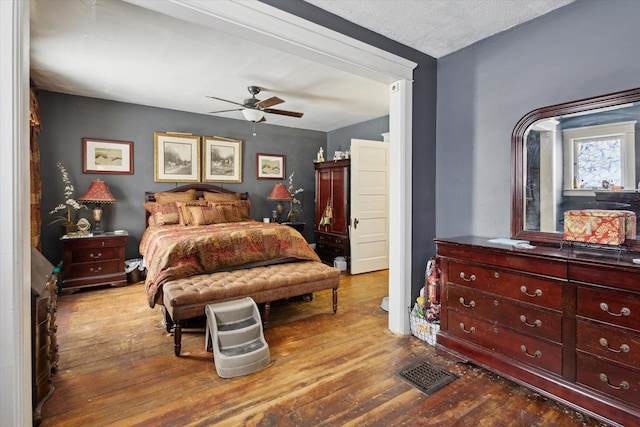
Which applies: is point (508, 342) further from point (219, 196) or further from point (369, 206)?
point (219, 196)

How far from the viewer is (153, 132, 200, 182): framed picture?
17.2 feet

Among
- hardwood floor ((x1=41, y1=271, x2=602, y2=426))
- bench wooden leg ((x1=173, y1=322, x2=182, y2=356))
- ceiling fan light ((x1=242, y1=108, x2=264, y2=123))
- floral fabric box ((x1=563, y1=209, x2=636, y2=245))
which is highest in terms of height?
ceiling fan light ((x1=242, y1=108, x2=264, y2=123))

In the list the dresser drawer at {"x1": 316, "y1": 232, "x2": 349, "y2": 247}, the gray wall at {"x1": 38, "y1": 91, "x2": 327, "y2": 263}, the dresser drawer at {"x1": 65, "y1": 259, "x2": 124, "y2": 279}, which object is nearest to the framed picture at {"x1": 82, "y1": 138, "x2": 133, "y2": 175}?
the gray wall at {"x1": 38, "y1": 91, "x2": 327, "y2": 263}

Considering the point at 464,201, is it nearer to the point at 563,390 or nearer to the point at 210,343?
the point at 563,390

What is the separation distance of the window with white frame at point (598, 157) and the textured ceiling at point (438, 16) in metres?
0.93

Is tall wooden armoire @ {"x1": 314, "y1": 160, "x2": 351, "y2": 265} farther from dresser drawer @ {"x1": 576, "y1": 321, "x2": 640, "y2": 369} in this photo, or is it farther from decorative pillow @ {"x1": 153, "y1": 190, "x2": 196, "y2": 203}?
dresser drawer @ {"x1": 576, "y1": 321, "x2": 640, "y2": 369}

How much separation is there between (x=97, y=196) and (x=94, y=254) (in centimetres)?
82

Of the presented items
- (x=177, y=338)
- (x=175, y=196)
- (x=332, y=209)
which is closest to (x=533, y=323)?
(x=177, y=338)

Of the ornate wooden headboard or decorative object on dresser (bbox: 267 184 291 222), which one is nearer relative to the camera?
the ornate wooden headboard

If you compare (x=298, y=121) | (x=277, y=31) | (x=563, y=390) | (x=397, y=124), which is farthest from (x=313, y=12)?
(x=298, y=121)

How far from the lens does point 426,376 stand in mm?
2242

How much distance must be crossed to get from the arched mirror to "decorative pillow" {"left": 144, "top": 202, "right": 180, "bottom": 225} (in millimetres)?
4560

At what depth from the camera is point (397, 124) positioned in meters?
2.84

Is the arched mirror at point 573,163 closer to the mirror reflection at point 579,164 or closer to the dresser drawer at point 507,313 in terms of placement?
the mirror reflection at point 579,164
